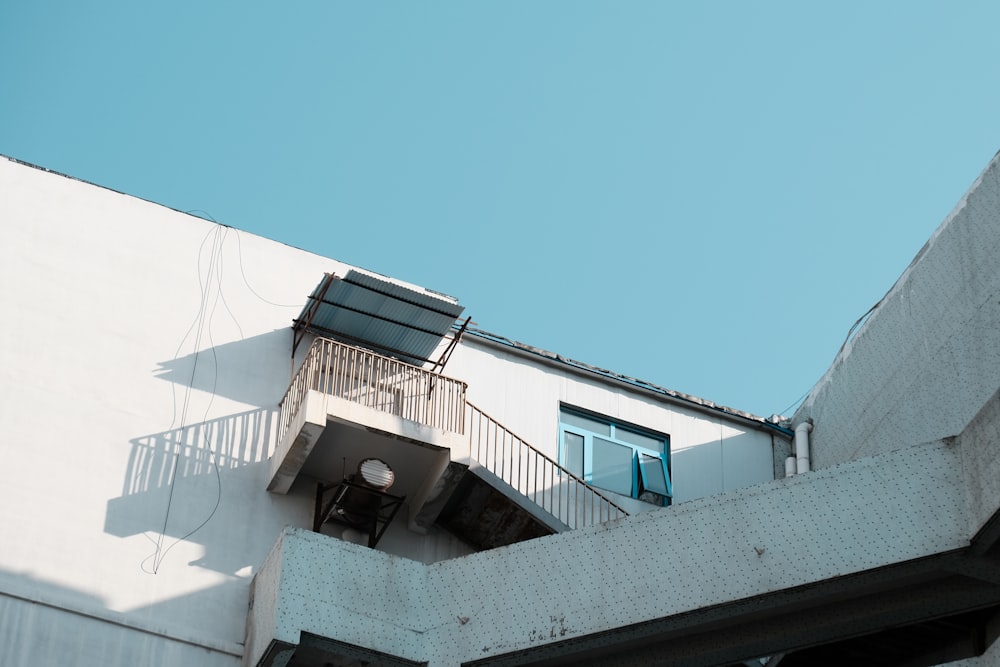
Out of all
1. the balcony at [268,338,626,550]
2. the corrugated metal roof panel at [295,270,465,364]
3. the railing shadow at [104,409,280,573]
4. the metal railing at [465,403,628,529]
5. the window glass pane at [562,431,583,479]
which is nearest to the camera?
the railing shadow at [104,409,280,573]

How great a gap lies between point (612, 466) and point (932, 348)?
19.4 feet

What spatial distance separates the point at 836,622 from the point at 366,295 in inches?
380

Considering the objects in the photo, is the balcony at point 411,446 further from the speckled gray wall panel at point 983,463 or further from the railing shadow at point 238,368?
the speckled gray wall panel at point 983,463

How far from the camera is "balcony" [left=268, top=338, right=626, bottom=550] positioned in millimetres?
21719

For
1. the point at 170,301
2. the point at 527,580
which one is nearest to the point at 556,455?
the point at 170,301

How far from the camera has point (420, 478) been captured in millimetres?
22656

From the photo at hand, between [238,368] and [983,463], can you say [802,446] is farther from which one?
[983,463]

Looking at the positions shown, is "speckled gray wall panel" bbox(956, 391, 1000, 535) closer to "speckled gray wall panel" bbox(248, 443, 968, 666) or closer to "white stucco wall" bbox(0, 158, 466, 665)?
"speckled gray wall panel" bbox(248, 443, 968, 666)

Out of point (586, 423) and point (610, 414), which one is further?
point (610, 414)

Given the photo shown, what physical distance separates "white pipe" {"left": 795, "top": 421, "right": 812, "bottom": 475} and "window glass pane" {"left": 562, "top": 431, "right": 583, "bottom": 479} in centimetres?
416

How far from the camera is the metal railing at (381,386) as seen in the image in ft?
73.3

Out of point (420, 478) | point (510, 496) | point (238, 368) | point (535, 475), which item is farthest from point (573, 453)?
point (238, 368)

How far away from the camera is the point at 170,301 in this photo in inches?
904

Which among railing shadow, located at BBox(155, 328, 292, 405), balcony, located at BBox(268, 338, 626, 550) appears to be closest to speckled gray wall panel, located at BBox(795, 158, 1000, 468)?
balcony, located at BBox(268, 338, 626, 550)
